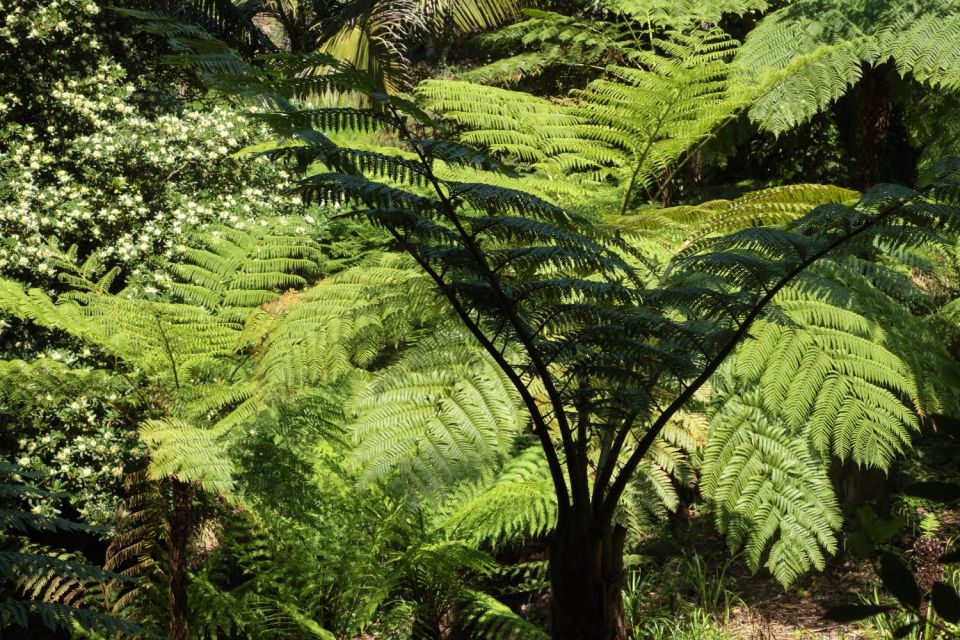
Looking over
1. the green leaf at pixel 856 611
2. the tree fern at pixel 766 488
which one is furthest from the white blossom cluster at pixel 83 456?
the green leaf at pixel 856 611

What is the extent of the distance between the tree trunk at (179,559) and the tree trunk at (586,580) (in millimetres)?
1483

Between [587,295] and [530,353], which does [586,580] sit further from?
[587,295]

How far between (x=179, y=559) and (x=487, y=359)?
4.02ft

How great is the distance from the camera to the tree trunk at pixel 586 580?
6.30 feet

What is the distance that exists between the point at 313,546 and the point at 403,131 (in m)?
2.00

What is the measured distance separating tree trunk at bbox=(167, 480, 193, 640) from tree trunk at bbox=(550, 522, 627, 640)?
148 cm

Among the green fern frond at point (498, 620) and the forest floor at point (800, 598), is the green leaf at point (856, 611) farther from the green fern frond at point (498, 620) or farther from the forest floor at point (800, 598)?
the forest floor at point (800, 598)

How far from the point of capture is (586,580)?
1927 mm

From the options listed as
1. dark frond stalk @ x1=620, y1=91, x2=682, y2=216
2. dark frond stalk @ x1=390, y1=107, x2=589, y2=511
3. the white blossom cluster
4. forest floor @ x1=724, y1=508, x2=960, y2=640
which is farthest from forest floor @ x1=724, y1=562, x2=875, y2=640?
the white blossom cluster

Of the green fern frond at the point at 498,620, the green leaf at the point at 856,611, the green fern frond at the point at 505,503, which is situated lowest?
the green fern frond at the point at 498,620

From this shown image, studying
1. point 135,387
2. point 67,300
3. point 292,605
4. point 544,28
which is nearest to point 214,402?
point 135,387

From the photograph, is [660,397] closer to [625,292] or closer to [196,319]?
[625,292]

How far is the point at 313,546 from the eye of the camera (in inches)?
131

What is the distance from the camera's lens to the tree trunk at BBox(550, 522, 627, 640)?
6.30 feet
